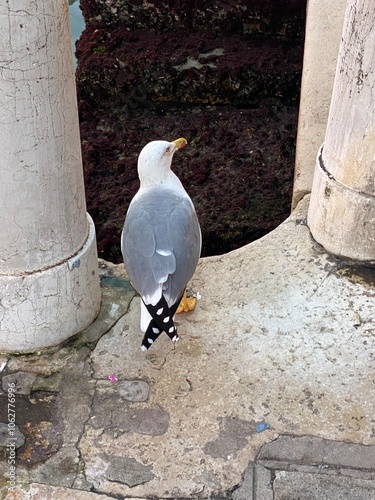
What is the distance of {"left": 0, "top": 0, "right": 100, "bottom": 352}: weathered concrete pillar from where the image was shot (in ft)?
8.18

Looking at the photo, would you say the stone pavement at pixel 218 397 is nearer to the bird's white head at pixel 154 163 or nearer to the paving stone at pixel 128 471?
the paving stone at pixel 128 471

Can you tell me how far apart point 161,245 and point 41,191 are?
0.55 metres

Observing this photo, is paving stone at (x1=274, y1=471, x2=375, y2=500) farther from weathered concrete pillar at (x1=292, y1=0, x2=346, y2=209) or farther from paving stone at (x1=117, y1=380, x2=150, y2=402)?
weathered concrete pillar at (x1=292, y1=0, x2=346, y2=209)

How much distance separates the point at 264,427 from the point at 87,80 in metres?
3.86

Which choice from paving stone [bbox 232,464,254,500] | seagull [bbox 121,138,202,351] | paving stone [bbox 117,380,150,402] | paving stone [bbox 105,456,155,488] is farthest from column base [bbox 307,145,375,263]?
paving stone [bbox 105,456,155,488]

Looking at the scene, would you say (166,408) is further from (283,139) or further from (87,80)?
(87,80)

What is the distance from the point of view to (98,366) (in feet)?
9.95

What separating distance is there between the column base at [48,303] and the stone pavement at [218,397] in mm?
82

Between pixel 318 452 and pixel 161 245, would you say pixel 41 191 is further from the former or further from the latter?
pixel 318 452

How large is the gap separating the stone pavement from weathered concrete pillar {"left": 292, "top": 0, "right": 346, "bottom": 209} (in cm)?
76

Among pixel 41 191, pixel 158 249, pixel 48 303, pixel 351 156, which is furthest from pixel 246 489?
pixel 351 156

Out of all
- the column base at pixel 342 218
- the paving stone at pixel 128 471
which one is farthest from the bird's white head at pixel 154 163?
the paving stone at pixel 128 471

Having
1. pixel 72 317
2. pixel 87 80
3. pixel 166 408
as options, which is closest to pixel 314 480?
pixel 166 408

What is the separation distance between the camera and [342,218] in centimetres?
347
